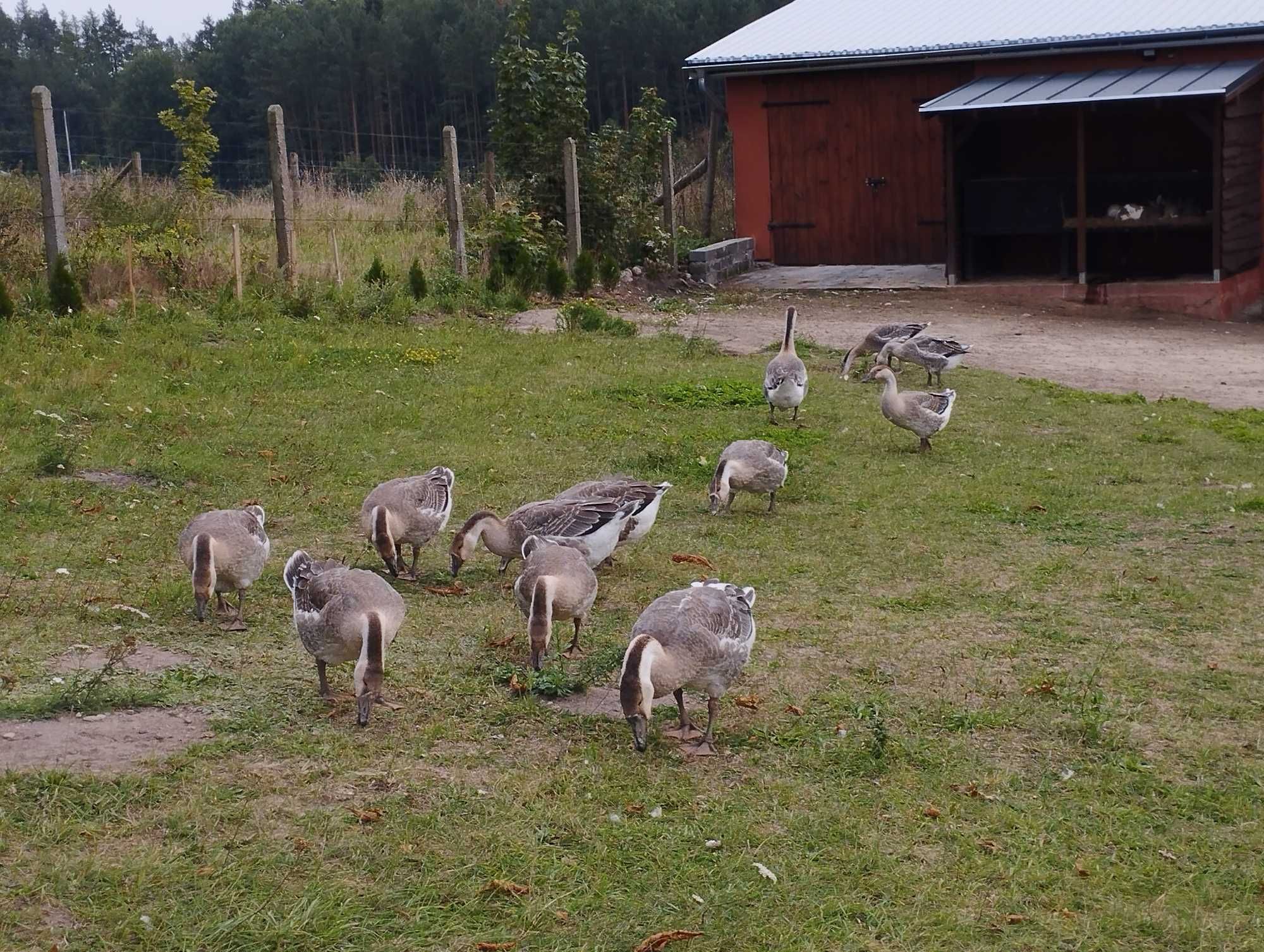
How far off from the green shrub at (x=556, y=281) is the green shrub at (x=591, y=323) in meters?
2.25

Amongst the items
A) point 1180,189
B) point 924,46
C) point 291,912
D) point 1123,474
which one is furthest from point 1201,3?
point 291,912

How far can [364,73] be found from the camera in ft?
158

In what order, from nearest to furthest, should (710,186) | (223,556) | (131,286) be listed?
(223,556) < (131,286) < (710,186)

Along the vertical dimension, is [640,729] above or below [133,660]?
below

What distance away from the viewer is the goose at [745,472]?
32.2 ft

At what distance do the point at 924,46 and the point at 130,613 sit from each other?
756 inches

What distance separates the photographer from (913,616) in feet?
25.3

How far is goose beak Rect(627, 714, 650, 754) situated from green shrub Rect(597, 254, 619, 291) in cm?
1596

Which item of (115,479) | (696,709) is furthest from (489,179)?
(696,709)

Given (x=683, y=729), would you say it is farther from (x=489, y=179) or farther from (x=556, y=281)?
(x=489, y=179)

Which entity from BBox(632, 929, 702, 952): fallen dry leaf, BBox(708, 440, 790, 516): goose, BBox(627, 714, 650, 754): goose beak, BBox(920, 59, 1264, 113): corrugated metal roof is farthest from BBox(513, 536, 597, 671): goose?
BBox(920, 59, 1264, 113): corrugated metal roof

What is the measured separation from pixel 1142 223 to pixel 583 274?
822 centimetres

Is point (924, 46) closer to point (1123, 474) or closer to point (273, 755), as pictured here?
point (1123, 474)

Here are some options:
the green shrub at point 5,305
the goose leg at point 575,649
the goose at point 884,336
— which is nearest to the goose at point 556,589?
the goose leg at point 575,649
